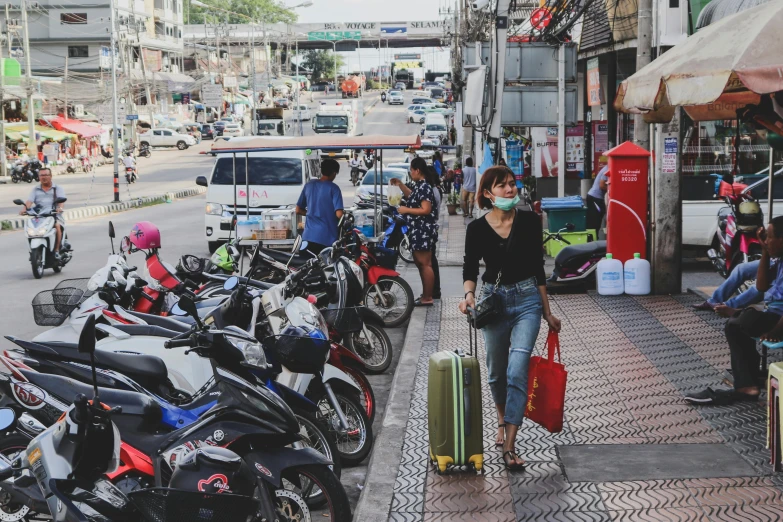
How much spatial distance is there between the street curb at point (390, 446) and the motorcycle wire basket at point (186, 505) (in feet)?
3.82

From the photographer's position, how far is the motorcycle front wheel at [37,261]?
16344 millimetres

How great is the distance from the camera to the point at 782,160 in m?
16.0

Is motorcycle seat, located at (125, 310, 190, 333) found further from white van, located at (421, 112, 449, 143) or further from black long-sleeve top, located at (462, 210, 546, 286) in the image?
white van, located at (421, 112, 449, 143)

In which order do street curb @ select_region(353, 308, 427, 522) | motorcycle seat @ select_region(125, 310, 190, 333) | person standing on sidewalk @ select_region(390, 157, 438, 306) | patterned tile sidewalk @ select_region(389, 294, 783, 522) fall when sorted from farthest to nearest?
person standing on sidewalk @ select_region(390, 157, 438, 306), motorcycle seat @ select_region(125, 310, 190, 333), street curb @ select_region(353, 308, 427, 522), patterned tile sidewalk @ select_region(389, 294, 783, 522)

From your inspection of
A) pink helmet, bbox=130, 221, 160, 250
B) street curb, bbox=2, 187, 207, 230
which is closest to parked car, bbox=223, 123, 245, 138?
street curb, bbox=2, 187, 207, 230

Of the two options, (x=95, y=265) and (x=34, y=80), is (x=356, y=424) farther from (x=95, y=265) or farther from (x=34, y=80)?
(x=34, y=80)

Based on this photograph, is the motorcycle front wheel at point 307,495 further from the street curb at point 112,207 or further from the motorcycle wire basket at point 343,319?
the street curb at point 112,207

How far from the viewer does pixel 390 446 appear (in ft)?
22.6

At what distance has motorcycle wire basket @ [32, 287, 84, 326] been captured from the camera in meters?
6.91

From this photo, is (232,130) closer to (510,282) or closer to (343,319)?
(343,319)

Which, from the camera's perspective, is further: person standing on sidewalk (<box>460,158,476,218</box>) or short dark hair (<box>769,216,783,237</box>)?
person standing on sidewalk (<box>460,158,476,218</box>)

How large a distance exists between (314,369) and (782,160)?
12100 mm

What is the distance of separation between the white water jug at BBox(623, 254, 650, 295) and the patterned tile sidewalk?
146 centimetres

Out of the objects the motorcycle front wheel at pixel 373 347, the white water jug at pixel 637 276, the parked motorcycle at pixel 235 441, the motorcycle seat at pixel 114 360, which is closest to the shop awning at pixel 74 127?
the white water jug at pixel 637 276
